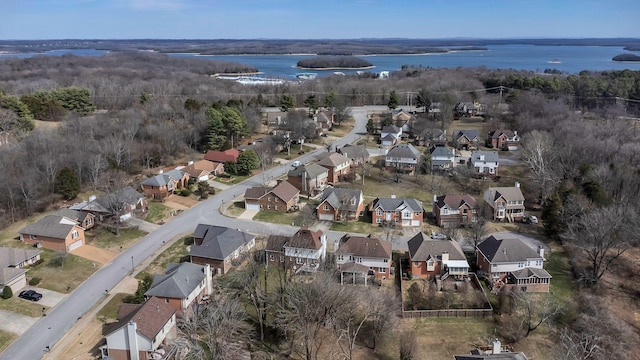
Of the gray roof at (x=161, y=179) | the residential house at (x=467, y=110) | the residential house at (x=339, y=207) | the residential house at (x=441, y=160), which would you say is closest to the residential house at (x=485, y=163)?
the residential house at (x=441, y=160)

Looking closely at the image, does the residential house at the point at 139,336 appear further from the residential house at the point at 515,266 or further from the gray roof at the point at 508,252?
A: the gray roof at the point at 508,252

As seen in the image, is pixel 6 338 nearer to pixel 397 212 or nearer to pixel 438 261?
pixel 438 261

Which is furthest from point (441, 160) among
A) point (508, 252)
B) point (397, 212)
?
point (508, 252)

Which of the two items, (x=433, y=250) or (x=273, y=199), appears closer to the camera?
(x=433, y=250)

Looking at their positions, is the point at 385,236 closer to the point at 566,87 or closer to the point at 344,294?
the point at 344,294

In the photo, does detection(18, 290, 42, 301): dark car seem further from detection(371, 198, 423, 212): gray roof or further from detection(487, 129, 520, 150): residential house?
detection(487, 129, 520, 150): residential house

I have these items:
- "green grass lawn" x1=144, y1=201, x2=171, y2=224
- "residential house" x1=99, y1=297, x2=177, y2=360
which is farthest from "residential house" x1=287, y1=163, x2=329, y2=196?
"residential house" x1=99, y1=297, x2=177, y2=360
